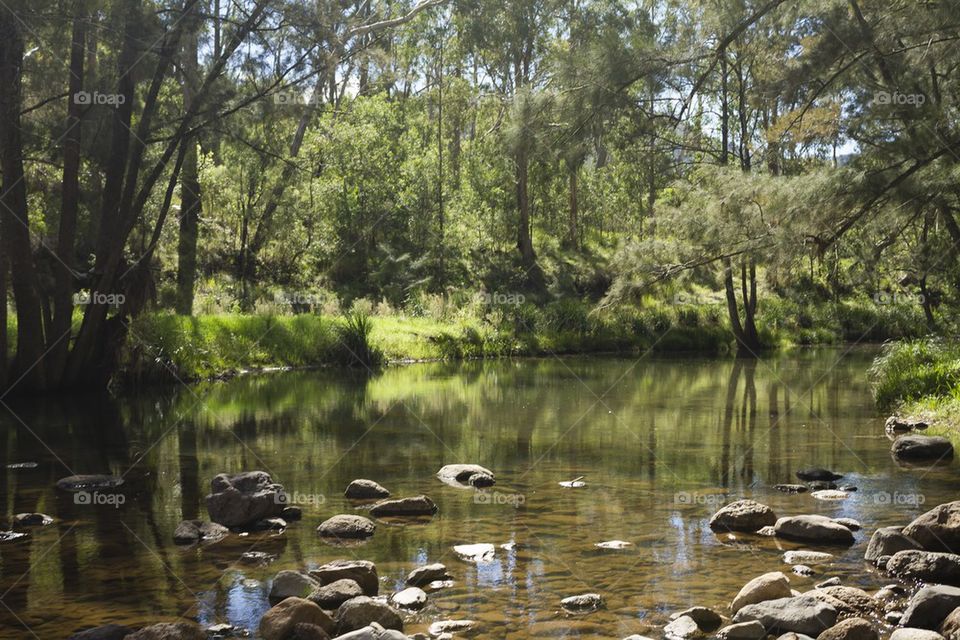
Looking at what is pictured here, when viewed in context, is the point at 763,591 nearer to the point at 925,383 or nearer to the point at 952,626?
the point at 952,626

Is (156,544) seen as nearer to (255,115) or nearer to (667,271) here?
(667,271)

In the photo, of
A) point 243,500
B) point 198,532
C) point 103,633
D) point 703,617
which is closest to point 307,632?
point 103,633

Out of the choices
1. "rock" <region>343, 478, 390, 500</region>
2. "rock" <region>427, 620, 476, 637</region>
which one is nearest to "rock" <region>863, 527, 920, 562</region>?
"rock" <region>427, 620, 476, 637</region>

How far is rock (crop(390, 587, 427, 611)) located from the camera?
18.0ft

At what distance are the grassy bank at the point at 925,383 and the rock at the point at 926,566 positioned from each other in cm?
608

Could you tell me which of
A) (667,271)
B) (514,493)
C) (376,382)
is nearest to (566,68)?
(667,271)

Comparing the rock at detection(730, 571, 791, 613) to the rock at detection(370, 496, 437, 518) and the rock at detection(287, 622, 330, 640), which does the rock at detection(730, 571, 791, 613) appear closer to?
the rock at detection(287, 622, 330, 640)

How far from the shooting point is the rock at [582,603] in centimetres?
545

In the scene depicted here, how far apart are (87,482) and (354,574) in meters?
4.30

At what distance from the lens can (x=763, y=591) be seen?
5375 millimetres

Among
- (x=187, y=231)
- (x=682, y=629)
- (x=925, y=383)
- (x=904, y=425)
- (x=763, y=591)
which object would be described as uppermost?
(x=187, y=231)

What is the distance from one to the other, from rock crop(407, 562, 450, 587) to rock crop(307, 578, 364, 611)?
1.37ft

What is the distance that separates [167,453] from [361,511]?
157 inches

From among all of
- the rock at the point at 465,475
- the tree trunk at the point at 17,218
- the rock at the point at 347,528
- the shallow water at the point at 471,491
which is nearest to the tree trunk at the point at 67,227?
the tree trunk at the point at 17,218
